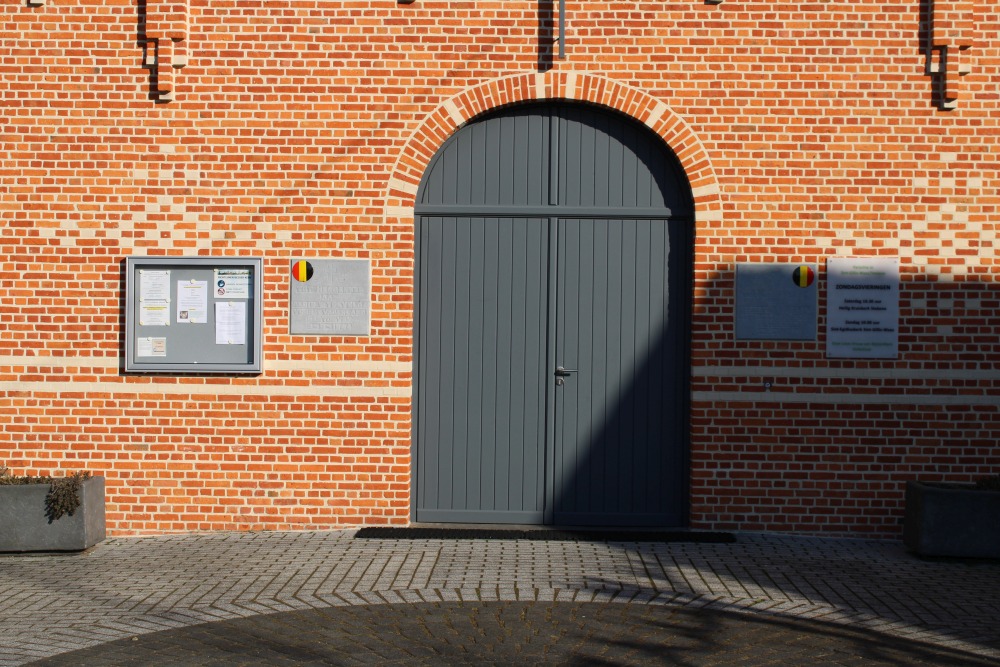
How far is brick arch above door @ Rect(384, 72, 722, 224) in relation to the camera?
10219 mm

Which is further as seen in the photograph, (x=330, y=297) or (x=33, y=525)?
(x=330, y=297)

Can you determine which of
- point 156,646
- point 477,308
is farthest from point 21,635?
point 477,308

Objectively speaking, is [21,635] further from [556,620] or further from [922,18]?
[922,18]

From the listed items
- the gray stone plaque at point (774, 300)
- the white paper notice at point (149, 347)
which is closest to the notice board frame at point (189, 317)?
the white paper notice at point (149, 347)

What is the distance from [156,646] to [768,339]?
223 inches

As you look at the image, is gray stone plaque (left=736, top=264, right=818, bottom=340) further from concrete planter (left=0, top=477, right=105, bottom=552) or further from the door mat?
concrete planter (left=0, top=477, right=105, bottom=552)

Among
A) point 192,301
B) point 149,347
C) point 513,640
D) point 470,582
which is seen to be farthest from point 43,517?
point 513,640

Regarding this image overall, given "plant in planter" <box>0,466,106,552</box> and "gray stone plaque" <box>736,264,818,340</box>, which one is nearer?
"plant in planter" <box>0,466,106,552</box>

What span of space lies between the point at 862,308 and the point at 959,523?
1.92 metres

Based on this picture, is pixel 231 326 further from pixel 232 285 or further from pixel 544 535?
pixel 544 535

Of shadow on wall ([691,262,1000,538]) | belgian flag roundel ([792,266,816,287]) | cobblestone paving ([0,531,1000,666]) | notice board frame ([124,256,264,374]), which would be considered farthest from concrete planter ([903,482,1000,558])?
notice board frame ([124,256,264,374])

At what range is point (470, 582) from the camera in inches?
324

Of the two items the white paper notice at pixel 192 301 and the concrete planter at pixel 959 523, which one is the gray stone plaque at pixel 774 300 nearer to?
the concrete planter at pixel 959 523

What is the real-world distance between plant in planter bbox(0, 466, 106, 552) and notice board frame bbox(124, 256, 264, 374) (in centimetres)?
129
